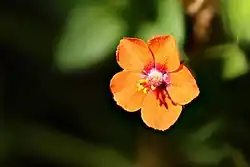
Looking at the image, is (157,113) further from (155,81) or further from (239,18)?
(239,18)

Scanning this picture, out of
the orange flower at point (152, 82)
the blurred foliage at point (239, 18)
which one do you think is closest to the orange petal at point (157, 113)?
the orange flower at point (152, 82)

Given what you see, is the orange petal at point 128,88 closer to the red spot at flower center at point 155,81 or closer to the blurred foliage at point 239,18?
the red spot at flower center at point 155,81

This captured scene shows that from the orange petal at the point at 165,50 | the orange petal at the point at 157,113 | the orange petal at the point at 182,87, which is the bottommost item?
the orange petal at the point at 157,113

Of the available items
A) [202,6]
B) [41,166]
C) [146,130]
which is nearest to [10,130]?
[41,166]

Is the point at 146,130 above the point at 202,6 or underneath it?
underneath

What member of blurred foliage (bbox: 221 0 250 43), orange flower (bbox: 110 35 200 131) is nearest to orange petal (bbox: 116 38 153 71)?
orange flower (bbox: 110 35 200 131)

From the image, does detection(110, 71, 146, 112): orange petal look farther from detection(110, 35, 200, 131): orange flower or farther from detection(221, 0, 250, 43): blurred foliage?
detection(221, 0, 250, 43): blurred foliage

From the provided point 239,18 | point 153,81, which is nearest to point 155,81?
point 153,81

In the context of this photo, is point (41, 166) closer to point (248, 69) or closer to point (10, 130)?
point (10, 130)
